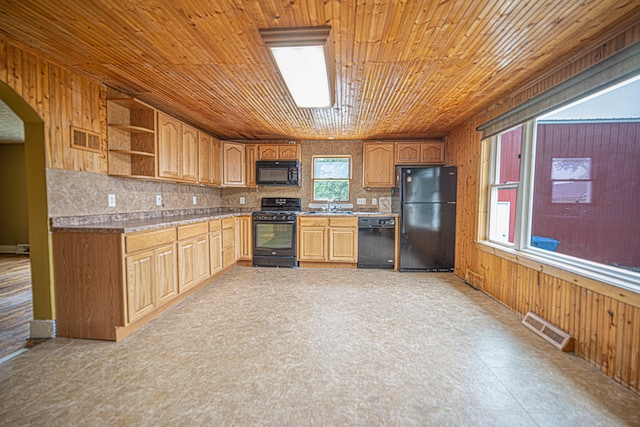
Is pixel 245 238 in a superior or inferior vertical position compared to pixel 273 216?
inferior

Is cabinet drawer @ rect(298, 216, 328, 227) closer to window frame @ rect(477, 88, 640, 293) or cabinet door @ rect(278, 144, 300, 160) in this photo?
cabinet door @ rect(278, 144, 300, 160)

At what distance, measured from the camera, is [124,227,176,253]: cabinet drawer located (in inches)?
91.1

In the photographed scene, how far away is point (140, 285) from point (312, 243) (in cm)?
270

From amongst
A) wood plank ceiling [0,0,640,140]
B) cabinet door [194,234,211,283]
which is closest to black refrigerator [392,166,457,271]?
wood plank ceiling [0,0,640,140]

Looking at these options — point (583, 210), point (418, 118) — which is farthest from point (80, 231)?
point (583, 210)

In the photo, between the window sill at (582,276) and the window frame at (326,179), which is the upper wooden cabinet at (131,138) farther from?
the window sill at (582,276)

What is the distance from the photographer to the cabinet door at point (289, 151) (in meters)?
5.09

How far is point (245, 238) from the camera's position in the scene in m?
4.73

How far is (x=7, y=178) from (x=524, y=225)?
881 centimetres

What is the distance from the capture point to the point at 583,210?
8.22 ft

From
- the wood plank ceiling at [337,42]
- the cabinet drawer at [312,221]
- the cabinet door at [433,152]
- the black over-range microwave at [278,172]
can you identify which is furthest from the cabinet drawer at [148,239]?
the cabinet door at [433,152]

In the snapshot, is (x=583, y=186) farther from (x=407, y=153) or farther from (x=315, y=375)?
(x=315, y=375)

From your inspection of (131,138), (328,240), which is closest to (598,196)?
(328,240)

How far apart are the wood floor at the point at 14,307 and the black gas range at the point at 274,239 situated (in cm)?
275
